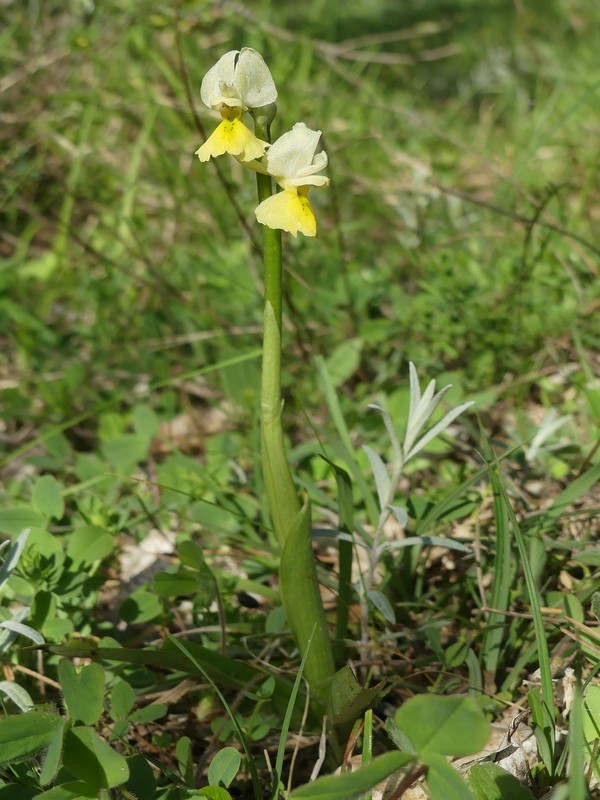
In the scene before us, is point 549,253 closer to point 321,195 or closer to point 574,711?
point 321,195

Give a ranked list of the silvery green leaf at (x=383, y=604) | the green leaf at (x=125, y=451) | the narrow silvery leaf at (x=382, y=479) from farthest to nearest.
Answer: the green leaf at (x=125, y=451) → the narrow silvery leaf at (x=382, y=479) → the silvery green leaf at (x=383, y=604)

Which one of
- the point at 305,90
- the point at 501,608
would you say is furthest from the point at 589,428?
A: the point at 305,90

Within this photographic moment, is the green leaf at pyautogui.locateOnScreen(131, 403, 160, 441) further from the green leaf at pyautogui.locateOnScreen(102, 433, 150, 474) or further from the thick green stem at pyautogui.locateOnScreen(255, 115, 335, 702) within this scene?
the thick green stem at pyautogui.locateOnScreen(255, 115, 335, 702)

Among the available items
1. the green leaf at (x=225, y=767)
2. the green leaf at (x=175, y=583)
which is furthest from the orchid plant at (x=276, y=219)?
the green leaf at (x=175, y=583)

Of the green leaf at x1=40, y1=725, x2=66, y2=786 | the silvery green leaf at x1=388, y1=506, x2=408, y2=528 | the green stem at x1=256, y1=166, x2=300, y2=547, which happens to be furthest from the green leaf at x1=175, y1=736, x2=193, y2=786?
the silvery green leaf at x1=388, y1=506, x2=408, y2=528

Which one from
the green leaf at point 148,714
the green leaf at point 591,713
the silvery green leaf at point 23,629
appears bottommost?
the green leaf at point 591,713

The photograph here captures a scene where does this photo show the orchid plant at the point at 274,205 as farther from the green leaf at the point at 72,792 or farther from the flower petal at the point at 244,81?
the green leaf at the point at 72,792

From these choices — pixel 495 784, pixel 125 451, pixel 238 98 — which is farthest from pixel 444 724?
pixel 125 451
